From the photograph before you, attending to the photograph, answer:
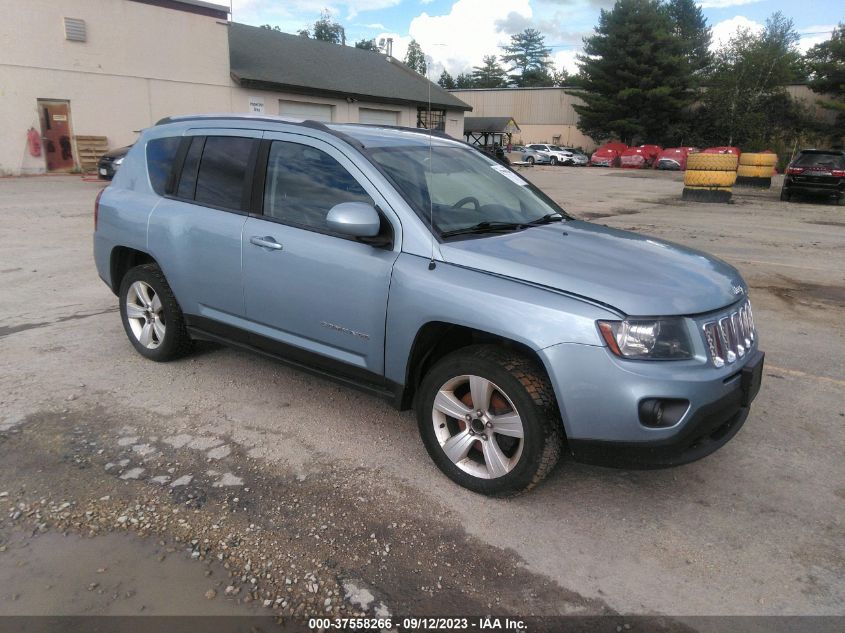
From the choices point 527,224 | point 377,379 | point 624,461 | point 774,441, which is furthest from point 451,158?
point 774,441

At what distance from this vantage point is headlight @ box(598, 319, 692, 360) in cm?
275

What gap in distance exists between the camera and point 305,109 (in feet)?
95.5

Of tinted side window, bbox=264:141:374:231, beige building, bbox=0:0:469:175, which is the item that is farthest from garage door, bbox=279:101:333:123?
tinted side window, bbox=264:141:374:231

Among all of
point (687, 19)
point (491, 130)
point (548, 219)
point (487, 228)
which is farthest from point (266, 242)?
point (687, 19)

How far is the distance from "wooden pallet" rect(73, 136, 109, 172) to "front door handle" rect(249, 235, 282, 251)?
22512 mm

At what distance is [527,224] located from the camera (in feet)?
12.8

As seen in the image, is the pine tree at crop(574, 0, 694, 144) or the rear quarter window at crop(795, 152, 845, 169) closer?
the rear quarter window at crop(795, 152, 845, 169)

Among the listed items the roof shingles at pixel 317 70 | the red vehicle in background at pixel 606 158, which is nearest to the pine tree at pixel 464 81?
the red vehicle in background at pixel 606 158

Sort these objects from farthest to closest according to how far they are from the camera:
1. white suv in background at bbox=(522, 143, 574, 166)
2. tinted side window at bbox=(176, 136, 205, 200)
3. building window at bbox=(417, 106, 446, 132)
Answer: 1. white suv in background at bbox=(522, 143, 574, 166)
2. building window at bbox=(417, 106, 446, 132)
3. tinted side window at bbox=(176, 136, 205, 200)

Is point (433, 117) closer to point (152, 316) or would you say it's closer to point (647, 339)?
point (152, 316)

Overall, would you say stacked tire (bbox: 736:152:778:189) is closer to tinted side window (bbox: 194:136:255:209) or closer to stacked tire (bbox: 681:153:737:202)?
stacked tire (bbox: 681:153:737:202)

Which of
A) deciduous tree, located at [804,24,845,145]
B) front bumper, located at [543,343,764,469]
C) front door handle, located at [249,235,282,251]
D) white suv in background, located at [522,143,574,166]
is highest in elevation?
deciduous tree, located at [804,24,845,145]

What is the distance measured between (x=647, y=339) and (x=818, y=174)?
19.5m

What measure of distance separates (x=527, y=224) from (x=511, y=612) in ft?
7.42
